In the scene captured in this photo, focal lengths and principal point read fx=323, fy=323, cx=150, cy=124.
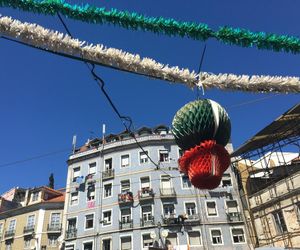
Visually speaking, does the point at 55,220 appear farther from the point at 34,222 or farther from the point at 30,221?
the point at 30,221

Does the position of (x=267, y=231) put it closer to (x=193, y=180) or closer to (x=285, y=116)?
(x=285, y=116)

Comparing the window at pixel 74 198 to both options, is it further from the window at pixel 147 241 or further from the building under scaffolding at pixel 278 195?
the building under scaffolding at pixel 278 195

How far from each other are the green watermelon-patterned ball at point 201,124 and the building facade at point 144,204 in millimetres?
25697

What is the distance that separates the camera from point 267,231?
25094 mm

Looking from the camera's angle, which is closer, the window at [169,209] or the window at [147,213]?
the window at [147,213]

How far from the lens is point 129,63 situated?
9.96 feet

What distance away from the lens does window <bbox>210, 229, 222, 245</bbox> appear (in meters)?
31.5

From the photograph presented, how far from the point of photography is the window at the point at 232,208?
3259cm

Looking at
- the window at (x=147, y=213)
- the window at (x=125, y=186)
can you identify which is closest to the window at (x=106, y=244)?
the window at (x=147, y=213)

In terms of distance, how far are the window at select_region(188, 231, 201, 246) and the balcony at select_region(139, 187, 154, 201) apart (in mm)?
5375

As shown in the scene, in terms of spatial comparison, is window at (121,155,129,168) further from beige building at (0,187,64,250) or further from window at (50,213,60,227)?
window at (50,213,60,227)

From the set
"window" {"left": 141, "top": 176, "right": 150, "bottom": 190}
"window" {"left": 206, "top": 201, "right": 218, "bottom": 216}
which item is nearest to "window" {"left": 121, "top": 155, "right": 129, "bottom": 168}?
"window" {"left": 141, "top": 176, "right": 150, "bottom": 190}

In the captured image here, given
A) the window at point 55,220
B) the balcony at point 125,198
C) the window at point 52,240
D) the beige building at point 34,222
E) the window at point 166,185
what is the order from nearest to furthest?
the window at point 166,185 < the balcony at point 125,198 < the window at point 52,240 < the beige building at point 34,222 < the window at point 55,220

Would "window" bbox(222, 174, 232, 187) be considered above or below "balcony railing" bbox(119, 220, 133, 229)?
above
